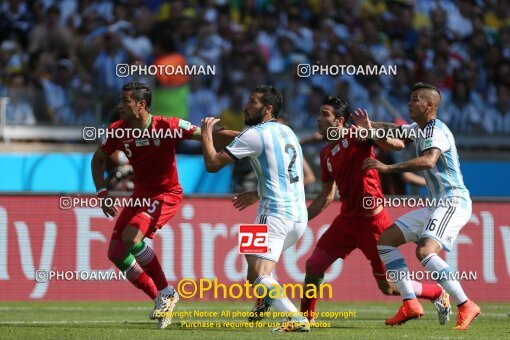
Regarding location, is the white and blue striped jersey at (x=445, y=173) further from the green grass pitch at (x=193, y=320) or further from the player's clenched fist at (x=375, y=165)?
the green grass pitch at (x=193, y=320)

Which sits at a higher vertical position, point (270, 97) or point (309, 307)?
point (270, 97)

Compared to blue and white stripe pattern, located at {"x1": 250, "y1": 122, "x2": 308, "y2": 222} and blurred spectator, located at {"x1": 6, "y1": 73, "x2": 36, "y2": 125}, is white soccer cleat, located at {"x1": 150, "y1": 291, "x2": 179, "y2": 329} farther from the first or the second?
blurred spectator, located at {"x1": 6, "y1": 73, "x2": 36, "y2": 125}

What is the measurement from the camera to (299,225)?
9.04 meters

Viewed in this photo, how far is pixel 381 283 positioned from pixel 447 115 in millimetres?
7967

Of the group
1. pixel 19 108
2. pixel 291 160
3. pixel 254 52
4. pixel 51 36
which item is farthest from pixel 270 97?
pixel 51 36

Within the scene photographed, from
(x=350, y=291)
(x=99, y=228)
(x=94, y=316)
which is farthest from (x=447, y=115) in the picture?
(x=94, y=316)

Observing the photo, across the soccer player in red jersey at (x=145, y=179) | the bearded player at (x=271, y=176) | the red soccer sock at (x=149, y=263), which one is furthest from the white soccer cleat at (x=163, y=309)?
the bearded player at (x=271, y=176)

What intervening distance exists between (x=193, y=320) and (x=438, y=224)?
2922 mm

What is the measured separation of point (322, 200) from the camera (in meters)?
10.3

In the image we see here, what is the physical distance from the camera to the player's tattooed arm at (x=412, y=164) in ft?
30.1

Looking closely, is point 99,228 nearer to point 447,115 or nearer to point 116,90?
point 116,90

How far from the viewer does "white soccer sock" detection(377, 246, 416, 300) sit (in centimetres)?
990

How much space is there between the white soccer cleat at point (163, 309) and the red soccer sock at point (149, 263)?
133 mm

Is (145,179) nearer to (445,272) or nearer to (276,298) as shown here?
(276,298)
